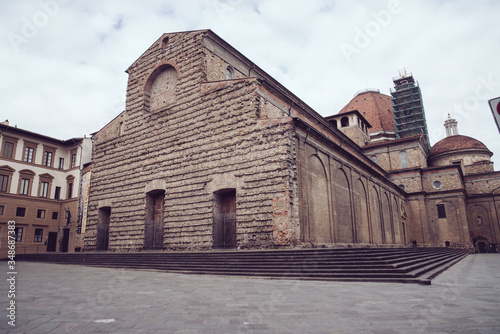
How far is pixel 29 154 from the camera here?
28781mm

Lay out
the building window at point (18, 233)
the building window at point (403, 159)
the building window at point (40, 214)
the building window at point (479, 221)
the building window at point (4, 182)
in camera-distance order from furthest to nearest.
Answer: the building window at point (479, 221), the building window at point (403, 159), the building window at point (40, 214), the building window at point (4, 182), the building window at point (18, 233)

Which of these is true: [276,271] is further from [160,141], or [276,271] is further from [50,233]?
[50,233]

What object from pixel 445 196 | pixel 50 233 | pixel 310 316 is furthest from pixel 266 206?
pixel 445 196

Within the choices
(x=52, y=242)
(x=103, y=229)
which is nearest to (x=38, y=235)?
(x=52, y=242)

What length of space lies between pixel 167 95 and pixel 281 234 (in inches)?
457

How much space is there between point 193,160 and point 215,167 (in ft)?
5.41

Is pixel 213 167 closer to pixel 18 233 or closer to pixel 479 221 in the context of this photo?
pixel 18 233

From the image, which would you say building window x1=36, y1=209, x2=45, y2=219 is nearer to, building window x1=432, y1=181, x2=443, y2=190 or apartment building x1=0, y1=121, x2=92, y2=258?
apartment building x1=0, y1=121, x2=92, y2=258

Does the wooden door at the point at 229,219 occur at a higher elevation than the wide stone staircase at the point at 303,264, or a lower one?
higher

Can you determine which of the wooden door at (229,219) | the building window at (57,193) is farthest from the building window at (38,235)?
the wooden door at (229,219)

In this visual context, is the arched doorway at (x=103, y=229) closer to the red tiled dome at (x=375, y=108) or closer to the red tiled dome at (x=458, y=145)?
the red tiled dome at (x=375, y=108)

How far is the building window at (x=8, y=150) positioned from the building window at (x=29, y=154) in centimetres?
102

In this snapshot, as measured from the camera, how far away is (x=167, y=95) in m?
20.5

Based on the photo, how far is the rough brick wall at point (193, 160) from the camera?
14492mm
